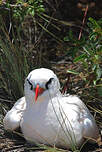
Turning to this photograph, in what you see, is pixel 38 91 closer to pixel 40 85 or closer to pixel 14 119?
pixel 40 85

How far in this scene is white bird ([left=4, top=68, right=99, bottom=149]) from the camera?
2.44 m

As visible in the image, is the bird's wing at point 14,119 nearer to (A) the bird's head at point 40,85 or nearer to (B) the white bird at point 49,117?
(B) the white bird at point 49,117

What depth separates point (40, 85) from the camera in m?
2.40

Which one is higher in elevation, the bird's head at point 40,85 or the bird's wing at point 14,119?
the bird's head at point 40,85

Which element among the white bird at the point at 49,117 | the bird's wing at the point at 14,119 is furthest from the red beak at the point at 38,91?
the bird's wing at the point at 14,119

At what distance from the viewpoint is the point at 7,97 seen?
3273 millimetres

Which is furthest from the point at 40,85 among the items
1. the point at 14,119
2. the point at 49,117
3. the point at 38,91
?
the point at 14,119

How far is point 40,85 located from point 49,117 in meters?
0.24

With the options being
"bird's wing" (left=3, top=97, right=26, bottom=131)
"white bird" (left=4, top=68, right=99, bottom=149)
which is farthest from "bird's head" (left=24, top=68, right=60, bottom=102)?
"bird's wing" (left=3, top=97, right=26, bottom=131)

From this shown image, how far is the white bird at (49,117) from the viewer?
2441mm

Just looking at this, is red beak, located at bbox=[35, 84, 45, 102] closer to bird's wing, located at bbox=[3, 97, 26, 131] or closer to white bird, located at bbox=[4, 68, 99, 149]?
white bird, located at bbox=[4, 68, 99, 149]

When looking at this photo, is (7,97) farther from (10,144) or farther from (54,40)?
(54,40)

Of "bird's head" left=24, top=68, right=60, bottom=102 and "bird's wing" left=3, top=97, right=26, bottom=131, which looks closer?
"bird's head" left=24, top=68, right=60, bottom=102

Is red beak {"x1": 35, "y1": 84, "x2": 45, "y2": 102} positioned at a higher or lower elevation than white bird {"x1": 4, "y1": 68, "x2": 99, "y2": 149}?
higher
